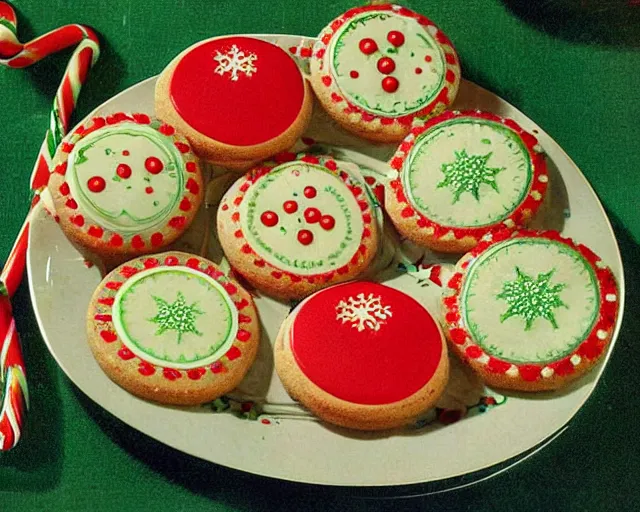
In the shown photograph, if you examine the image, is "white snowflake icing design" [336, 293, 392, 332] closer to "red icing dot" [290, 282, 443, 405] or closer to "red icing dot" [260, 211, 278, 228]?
"red icing dot" [290, 282, 443, 405]

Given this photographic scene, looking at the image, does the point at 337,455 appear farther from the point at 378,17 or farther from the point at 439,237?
the point at 378,17

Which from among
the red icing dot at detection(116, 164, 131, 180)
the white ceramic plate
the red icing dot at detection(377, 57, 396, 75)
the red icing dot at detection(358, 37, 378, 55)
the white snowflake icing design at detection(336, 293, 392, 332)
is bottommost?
the white ceramic plate

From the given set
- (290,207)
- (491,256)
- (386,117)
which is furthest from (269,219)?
(491,256)

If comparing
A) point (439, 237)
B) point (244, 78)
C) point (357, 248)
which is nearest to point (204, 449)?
point (357, 248)

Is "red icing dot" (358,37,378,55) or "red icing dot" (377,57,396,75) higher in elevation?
"red icing dot" (358,37,378,55)

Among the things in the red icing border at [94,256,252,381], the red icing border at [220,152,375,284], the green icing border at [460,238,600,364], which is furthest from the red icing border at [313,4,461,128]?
the red icing border at [94,256,252,381]

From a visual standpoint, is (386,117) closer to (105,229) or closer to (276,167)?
(276,167)
